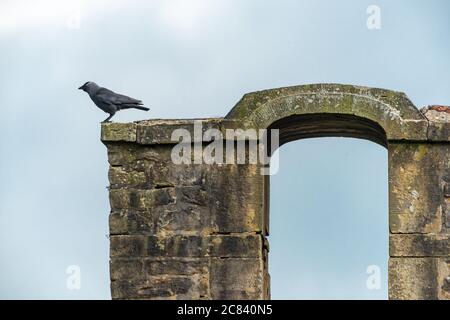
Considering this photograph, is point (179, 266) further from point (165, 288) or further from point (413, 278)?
point (413, 278)

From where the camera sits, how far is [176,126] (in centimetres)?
2838

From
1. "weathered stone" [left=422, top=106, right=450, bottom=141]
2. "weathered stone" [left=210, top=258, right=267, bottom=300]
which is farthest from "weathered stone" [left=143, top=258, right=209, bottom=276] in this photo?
"weathered stone" [left=422, top=106, right=450, bottom=141]

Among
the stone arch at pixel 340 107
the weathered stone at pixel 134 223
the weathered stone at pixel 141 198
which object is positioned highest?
the stone arch at pixel 340 107

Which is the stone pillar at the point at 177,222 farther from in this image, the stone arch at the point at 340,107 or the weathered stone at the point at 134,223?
the stone arch at the point at 340,107

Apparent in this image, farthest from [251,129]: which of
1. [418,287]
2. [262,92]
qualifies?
[418,287]

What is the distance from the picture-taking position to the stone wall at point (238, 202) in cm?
2794

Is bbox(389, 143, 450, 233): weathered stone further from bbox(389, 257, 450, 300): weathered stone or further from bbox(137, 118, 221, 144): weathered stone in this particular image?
bbox(137, 118, 221, 144): weathered stone

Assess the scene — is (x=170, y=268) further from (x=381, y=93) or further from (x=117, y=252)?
(x=381, y=93)

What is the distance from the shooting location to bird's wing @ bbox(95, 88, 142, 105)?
28.6 m

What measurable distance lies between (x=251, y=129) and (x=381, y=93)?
1.36 metres

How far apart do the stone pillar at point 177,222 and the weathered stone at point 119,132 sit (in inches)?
0.4

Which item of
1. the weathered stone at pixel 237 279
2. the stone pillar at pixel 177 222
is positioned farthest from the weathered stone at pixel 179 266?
the weathered stone at pixel 237 279

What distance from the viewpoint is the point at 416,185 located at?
28.0 metres

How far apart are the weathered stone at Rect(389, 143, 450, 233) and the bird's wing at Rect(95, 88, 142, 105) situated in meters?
2.75
